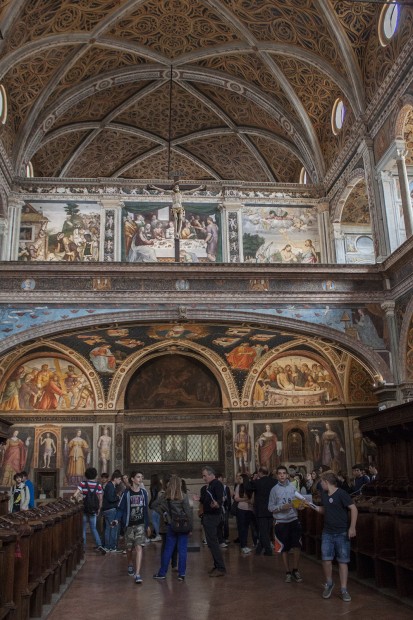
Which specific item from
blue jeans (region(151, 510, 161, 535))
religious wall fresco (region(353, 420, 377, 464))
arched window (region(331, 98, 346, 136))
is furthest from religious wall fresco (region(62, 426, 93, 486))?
arched window (region(331, 98, 346, 136))

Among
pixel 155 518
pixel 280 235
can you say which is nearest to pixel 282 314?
pixel 280 235

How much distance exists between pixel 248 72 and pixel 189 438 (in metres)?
12.9

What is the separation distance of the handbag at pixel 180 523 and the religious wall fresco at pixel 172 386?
13.3 metres

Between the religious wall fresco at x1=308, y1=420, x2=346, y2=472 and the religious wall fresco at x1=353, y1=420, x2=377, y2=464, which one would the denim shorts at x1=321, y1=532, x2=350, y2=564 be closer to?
the religious wall fresco at x1=353, y1=420, x2=377, y2=464

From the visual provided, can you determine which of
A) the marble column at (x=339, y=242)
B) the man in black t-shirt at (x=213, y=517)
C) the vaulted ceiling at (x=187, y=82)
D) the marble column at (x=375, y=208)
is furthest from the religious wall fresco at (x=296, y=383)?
the man in black t-shirt at (x=213, y=517)

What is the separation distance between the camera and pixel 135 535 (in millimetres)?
9297

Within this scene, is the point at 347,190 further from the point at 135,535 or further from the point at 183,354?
the point at 135,535

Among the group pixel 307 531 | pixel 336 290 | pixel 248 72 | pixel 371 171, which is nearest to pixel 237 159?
pixel 248 72

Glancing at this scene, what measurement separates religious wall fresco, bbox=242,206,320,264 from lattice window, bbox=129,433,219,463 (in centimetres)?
650

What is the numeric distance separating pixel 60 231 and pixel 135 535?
540 inches

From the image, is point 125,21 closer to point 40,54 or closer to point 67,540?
point 40,54

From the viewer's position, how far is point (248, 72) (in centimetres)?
2255

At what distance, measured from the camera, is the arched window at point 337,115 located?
20.6 meters

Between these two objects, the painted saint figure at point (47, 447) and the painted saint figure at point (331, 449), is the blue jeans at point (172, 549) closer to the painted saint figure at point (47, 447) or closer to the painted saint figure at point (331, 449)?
the painted saint figure at point (47, 447)
